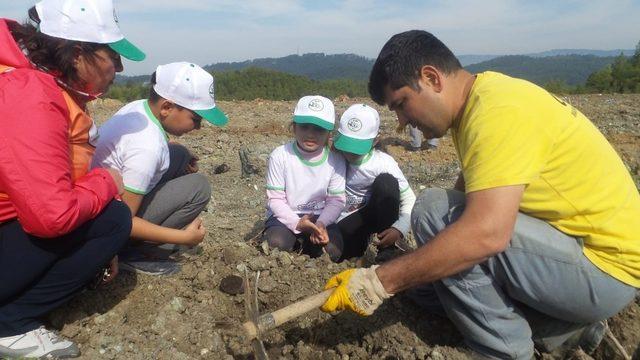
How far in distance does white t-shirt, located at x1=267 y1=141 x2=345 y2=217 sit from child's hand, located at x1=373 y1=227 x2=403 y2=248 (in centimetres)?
43

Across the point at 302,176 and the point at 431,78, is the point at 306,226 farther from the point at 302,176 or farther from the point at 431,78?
the point at 431,78

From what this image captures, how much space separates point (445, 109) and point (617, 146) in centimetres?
840

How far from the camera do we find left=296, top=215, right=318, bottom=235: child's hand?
10.2 feet

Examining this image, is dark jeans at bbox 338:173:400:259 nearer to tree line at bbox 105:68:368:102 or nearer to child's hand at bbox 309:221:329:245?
child's hand at bbox 309:221:329:245

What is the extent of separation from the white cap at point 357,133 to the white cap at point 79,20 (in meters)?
1.57

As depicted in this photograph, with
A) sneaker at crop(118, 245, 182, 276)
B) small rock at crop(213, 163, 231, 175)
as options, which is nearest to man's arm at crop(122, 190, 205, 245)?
sneaker at crop(118, 245, 182, 276)

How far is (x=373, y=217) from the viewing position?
337 centimetres

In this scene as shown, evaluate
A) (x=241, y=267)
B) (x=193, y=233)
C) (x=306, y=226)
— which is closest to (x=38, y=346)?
(x=193, y=233)

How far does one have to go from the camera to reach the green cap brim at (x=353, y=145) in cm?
319

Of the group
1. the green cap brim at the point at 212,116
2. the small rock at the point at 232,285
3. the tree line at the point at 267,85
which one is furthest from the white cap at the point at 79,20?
the tree line at the point at 267,85

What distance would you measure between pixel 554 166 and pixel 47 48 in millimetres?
2056

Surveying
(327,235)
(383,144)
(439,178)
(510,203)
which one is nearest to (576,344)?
(510,203)

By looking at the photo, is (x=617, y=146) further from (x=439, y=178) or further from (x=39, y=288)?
(x=39, y=288)

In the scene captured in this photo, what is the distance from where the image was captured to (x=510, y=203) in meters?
1.68
